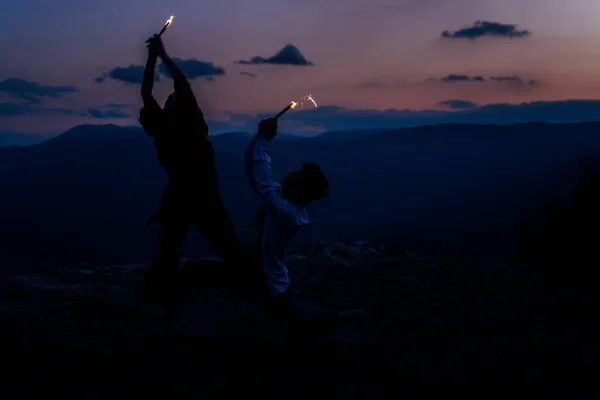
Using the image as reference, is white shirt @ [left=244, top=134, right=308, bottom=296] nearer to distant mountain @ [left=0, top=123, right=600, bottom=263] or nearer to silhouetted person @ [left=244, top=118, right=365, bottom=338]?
silhouetted person @ [left=244, top=118, right=365, bottom=338]

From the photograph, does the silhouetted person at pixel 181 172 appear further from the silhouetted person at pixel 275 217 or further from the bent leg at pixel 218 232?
the silhouetted person at pixel 275 217

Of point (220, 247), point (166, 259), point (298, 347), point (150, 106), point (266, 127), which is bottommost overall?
point (298, 347)

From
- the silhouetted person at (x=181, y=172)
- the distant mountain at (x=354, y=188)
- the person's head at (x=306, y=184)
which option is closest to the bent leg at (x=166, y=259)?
the silhouetted person at (x=181, y=172)

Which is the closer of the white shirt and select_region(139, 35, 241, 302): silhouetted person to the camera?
the white shirt

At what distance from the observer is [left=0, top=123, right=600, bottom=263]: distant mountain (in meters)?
50.2

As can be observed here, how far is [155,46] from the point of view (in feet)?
14.5

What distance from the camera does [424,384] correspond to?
4.16m

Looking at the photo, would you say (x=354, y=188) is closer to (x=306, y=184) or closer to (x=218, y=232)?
(x=218, y=232)

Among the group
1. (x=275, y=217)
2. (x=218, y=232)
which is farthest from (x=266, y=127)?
(x=218, y=232)

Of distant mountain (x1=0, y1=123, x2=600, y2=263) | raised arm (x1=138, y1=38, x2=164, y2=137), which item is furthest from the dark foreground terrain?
distant mountain (x1=0, y1=123, x2=600, y2=263)

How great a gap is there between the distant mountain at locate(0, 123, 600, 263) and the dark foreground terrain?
108 ft

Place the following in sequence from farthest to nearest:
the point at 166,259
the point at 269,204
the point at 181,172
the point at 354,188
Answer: the point at 354,188 < the point at 166,259 < the point at 181,172 < the point at 269,204

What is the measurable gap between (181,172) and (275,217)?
1.00 meters

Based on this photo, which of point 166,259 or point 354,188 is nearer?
point 166,259
